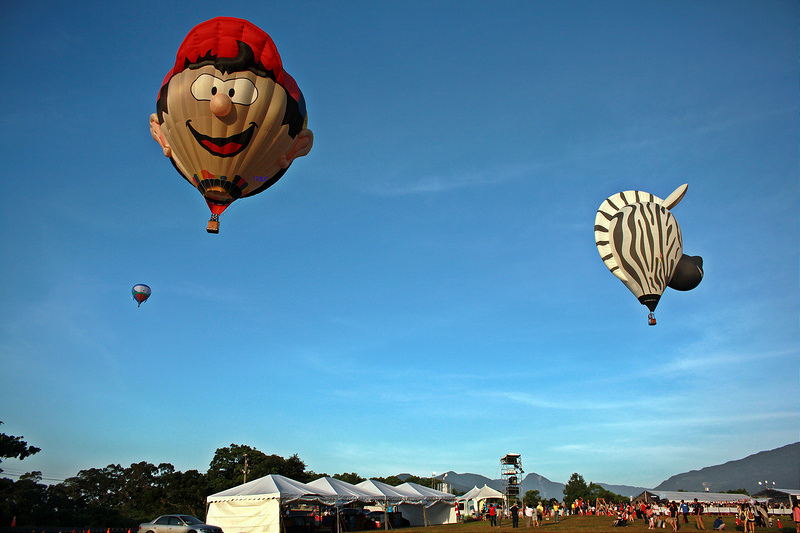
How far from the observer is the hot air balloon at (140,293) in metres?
32.6

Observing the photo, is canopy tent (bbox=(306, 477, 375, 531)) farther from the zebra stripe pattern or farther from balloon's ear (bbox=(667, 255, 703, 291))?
balloon's ear (bbox=(667, 255, 703, 291))

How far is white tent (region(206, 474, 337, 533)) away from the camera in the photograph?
2120 cm

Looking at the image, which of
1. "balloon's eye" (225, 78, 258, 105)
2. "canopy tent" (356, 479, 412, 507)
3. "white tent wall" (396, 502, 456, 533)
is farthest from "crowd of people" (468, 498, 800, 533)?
"balloon's eye" (225, 78, 258, 105)

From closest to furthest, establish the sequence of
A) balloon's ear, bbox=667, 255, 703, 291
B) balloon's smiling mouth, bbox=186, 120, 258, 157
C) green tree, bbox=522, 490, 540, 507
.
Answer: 1. balloon's smiling mouth, bbox=186, 120, 258, 157
2. balloon's ear, bbox=667, 255, 703, 291
3. green tree, bbox=522, 490, 540, 507

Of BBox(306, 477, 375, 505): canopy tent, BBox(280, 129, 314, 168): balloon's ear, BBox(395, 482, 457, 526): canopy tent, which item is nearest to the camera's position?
BBox(280, 129, 314, 168): balloon's ear

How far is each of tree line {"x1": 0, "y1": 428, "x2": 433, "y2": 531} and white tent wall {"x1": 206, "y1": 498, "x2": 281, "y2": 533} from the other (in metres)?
13.9

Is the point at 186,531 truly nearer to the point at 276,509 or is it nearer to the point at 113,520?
the point at 276,509

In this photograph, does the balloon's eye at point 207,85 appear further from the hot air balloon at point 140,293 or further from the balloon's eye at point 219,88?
the hot air balloon at point 140,293

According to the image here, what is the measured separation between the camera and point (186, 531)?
16.6 meters

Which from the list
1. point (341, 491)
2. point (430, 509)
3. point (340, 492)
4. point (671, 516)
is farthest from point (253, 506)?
point (671, 516)

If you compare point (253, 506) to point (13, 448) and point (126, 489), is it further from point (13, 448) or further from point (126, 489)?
point (126, 489)

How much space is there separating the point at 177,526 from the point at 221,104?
13.0 m

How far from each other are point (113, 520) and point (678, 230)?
37637mm

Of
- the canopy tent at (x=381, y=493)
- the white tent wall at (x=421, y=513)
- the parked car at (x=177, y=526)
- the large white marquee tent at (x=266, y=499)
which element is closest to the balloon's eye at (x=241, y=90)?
the parked car at (x=177, y=526)
